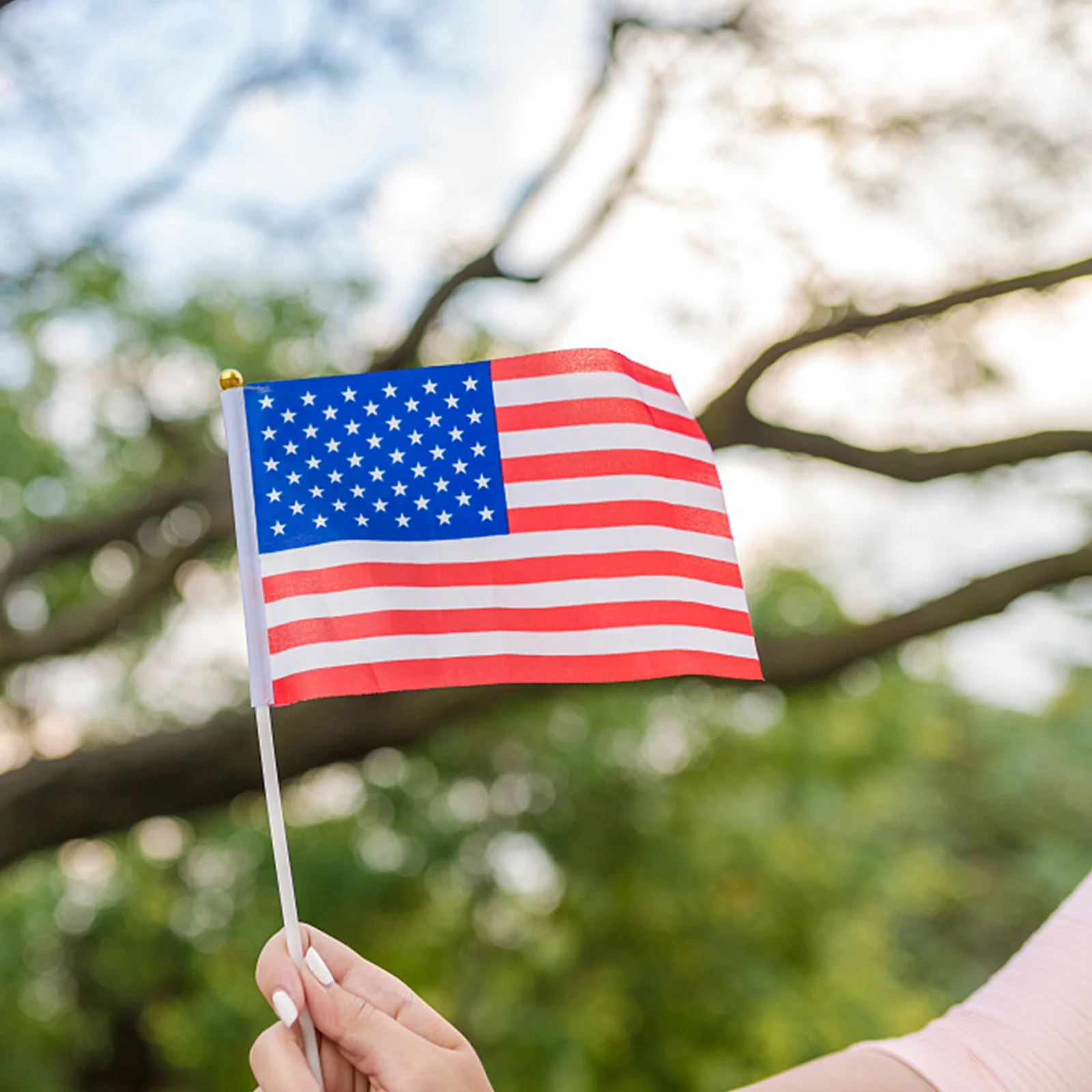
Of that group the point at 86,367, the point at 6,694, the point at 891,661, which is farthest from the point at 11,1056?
the point at 891,661

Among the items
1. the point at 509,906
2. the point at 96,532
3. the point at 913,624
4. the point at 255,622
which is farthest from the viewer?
the point at 509,906

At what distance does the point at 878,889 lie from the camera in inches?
458

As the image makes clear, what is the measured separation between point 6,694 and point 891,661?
8670mm

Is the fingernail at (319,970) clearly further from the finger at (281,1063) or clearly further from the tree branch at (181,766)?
the tree branch at (181,766)

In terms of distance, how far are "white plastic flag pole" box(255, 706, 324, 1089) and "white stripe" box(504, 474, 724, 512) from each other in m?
0.61

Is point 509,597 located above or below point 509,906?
above

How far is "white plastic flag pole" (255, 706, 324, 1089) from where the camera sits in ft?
4.96

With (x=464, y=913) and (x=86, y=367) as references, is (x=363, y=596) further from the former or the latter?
(x=464, y=913)

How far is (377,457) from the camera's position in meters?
1.89

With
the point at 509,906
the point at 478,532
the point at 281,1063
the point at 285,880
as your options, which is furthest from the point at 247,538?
the point at 509,906

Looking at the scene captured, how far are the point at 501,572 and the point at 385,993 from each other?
70 cm

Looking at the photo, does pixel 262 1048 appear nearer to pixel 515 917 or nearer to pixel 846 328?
pixel 846 328

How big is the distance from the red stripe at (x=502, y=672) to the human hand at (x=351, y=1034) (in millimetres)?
375

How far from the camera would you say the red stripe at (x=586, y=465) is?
1.96 meters
